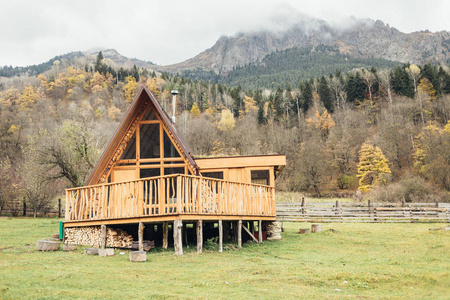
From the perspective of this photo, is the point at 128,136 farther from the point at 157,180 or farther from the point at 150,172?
the point at 157,180

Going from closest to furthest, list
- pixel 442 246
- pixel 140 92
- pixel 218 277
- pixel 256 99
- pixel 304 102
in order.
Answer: pixel 218 277
pixel 442 246
pixel 140 92
pixel 304 102
pixel 256 99

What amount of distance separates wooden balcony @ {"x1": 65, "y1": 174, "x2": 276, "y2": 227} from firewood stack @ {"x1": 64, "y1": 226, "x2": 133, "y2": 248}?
388 millimetres

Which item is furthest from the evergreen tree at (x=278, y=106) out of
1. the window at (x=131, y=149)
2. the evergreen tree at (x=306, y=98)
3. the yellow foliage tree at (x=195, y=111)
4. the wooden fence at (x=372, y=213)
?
the window at (x=131, y=149)

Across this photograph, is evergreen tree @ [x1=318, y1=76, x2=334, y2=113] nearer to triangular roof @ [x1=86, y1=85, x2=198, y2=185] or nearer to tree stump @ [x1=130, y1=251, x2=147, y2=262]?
triangular roof @ [x1=86, y1=85, x2=198, y2=185]

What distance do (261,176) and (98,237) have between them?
27.3 ft

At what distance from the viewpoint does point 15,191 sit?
3628cm

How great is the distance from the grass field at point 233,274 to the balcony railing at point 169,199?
1585 mm

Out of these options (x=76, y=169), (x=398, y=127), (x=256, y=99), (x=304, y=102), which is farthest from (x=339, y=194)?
(x=256, y=99)

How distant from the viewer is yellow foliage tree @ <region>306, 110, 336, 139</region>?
82.2 m

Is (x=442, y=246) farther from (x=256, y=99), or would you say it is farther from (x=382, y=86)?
(x=256, y=99)

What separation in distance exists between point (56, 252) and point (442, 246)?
1475 centimetres

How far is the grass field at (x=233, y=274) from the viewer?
8.20m

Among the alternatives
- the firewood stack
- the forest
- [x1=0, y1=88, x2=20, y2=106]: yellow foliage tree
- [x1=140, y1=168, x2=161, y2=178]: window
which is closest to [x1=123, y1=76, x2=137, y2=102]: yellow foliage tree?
the forest

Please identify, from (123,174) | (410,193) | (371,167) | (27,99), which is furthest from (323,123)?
(27,99)
